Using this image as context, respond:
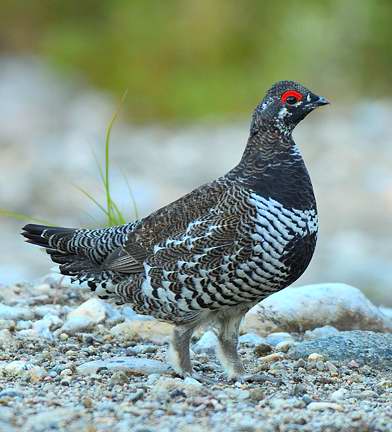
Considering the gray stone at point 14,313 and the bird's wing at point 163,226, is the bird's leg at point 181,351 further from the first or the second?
the gray stone at point 14,313

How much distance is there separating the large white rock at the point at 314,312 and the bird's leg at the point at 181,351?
4.18 feet

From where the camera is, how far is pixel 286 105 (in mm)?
5918

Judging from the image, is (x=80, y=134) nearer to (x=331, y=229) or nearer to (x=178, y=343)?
(x=331, y=229)

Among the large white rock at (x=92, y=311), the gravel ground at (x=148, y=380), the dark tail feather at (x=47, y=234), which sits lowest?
the gravel ground at (x=148, y=380)

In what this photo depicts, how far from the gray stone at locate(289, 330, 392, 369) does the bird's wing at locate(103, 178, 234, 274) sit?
114 centimetres

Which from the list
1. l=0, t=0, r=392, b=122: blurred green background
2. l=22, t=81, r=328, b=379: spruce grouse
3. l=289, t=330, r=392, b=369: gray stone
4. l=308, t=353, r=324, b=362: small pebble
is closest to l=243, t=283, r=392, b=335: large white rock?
l=289, t=330, r=392, b=369: gray stone

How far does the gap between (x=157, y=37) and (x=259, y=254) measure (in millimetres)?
16220

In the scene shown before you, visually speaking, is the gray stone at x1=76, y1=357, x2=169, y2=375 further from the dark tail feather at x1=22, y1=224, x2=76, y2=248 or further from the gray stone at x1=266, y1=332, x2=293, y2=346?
the gray stone at x1=266, y1=332, x2=293, y2=346

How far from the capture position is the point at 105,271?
597cm

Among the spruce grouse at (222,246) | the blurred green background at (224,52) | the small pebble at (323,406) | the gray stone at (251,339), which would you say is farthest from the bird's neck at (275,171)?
the blurred green background at (224,52)

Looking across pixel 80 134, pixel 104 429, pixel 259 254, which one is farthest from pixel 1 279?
pixel 80 134

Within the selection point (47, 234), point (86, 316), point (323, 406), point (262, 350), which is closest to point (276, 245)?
point (323, 406)

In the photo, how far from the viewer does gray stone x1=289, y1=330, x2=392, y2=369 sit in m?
6.03

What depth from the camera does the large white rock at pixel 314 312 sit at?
6.93 meters
